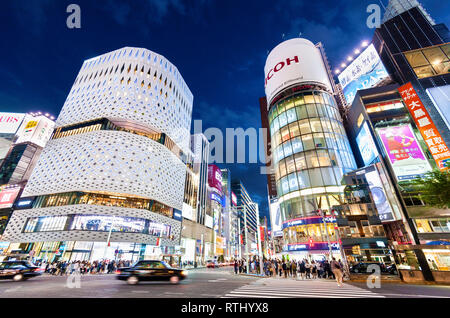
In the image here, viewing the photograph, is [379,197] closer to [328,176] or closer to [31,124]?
[328,176]

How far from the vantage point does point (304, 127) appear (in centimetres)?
3697

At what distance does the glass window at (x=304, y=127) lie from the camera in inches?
1433

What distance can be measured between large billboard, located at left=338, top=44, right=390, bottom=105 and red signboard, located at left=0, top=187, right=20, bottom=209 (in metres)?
75.8

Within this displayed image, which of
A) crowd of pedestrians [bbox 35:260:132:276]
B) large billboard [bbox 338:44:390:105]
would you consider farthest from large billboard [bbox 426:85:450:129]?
crowd of pedestrians [bbox 35:260:132:276]

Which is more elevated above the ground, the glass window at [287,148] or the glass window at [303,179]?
the glass window at [287,148]

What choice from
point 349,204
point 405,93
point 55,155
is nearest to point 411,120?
point 405,93

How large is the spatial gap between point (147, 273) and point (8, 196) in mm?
57099

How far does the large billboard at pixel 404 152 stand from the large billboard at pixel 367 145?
2.16 m

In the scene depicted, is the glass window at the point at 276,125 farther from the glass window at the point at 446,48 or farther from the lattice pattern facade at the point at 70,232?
the lattice pattern facade at the point at 70,232

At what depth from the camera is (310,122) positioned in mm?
36781

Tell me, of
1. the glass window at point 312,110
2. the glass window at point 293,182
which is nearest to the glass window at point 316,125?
the glass window at point 312,110

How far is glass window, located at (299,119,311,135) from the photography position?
36.4 metres

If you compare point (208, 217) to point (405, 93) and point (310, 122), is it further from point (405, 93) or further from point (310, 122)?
point (405, 93)

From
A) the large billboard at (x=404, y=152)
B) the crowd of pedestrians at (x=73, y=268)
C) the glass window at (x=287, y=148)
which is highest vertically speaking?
the glass window at (x=287, y=148)
